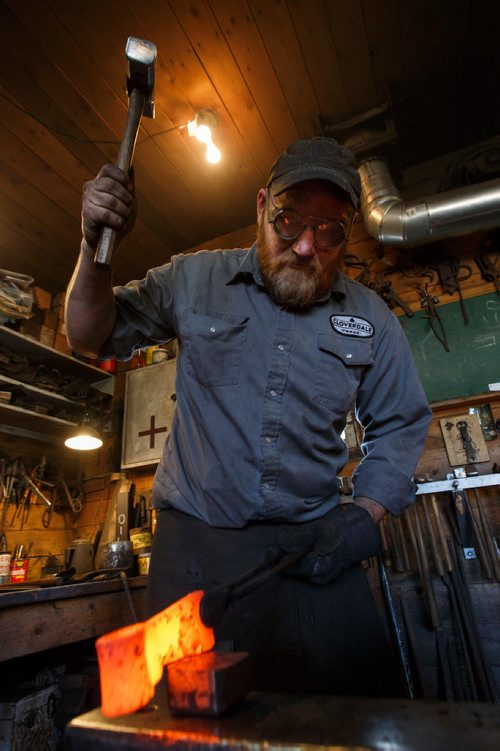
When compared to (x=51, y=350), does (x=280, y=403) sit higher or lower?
lower

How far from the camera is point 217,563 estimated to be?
3.37 feet

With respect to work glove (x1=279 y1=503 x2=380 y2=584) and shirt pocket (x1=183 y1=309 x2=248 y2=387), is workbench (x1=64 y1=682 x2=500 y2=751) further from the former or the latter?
shirt pocket (x1=183 y1=309 x2=248 y2=387)

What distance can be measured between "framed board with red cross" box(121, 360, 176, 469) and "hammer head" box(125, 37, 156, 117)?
7.58 ft

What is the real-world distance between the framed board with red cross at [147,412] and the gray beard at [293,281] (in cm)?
205

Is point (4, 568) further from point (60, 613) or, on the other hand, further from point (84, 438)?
point (60, 613)

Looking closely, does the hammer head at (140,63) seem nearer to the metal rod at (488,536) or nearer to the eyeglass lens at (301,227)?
the eyeglass lens at (301,227)

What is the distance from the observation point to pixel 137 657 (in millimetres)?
510

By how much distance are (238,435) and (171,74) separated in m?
2.29

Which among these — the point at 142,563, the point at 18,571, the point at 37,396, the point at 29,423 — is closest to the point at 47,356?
the point at 37,396

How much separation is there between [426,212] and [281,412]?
1.96 m

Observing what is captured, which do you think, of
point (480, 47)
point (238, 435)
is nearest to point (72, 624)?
point (238, 435)

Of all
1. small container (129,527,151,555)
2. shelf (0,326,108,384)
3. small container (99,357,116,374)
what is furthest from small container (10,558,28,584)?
small container (99,357,116,374)

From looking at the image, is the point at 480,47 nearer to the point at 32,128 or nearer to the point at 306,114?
the point at 306,114

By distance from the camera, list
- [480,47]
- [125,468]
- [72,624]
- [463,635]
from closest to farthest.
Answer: [72,624] → [463,635] → [480,47] → [125,468]
